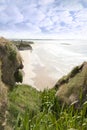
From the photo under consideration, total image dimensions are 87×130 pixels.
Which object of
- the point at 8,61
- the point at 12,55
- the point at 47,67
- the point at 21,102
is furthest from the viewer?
the point at 47,67

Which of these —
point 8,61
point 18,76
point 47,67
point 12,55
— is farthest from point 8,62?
point 47,67

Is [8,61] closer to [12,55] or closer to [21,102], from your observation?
[12,55]

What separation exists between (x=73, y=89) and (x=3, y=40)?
2.75m

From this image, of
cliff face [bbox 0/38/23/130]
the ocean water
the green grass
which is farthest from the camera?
the ocean water

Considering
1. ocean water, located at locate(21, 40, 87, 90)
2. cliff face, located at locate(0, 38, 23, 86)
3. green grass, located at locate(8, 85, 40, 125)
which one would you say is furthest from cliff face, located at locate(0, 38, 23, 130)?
ocean water, located at locate(21, 40, 87, 90)

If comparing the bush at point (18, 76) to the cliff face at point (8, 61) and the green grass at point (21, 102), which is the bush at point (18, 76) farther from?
the cliff face at point (8, 61)

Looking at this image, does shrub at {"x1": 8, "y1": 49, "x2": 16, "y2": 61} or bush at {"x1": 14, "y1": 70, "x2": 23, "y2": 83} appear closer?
shrub at {"x1": 8, "y1": 49, "x2": 16, "y2": 61}

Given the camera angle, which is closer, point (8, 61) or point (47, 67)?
point (8, 61)

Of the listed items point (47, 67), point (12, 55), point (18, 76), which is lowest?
point (47, 67)

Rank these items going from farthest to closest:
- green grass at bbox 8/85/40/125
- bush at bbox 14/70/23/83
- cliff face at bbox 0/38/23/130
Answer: bush at bbox 14/70/23/83 < cliff face at bbox 0/38/23/130 < green grass at bbox 8/85/40/125

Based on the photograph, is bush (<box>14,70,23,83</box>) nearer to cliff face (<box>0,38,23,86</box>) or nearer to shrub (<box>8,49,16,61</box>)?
cliff face (<box>0,38,23,86</box>)

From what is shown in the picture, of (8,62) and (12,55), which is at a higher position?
(12,55)

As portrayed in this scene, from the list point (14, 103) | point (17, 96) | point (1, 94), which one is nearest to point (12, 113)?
point (14, 103)

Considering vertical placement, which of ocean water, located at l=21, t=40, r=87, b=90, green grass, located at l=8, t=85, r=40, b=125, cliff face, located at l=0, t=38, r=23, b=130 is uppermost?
cliff face, located at l=0, t=38, r=23, b=130
